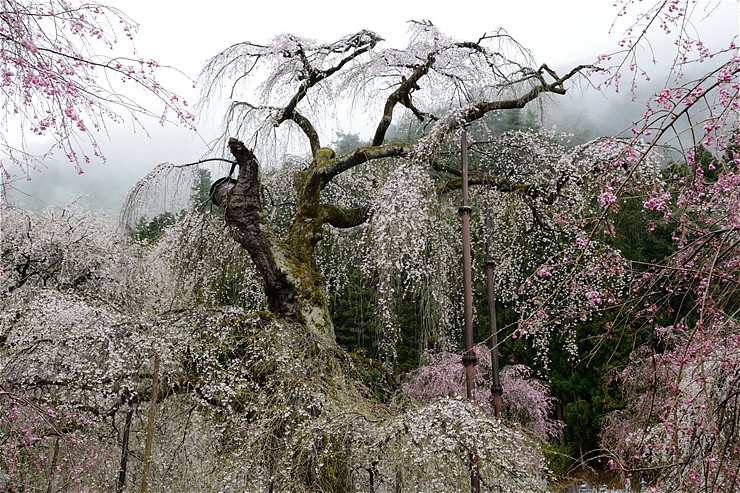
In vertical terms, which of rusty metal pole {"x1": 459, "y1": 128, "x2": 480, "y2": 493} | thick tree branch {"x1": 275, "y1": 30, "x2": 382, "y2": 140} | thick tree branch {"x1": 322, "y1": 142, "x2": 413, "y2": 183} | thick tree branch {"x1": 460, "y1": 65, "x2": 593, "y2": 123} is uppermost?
thick tree branch {"x1": 275, "y1": 30, "x2": 382, "y2": 140}

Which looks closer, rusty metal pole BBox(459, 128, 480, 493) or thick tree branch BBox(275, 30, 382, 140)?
rusty metal pole BBox(459, 128, 480, 493)

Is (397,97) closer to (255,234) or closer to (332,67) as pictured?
(332,67)

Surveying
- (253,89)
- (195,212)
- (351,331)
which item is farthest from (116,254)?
(351,331)

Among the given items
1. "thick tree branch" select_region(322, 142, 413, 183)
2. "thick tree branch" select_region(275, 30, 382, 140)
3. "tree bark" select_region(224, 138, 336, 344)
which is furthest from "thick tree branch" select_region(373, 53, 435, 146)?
"tree bark" select_region(224, 138, 336, 344)

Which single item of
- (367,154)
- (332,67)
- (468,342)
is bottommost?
(468,342)

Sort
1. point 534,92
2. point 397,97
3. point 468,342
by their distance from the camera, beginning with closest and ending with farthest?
1. point 468,342
2. point 534,92
3. point 397,97

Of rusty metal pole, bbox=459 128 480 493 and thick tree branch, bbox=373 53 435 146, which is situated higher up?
thick tree branch, bbox=373 53 435 146

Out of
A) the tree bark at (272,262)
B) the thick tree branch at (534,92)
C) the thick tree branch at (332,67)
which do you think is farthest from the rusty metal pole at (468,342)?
the thick tree branch at (332,67)

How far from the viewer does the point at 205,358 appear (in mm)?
4832

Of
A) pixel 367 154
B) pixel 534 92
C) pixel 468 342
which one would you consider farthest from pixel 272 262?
pixel 534 92

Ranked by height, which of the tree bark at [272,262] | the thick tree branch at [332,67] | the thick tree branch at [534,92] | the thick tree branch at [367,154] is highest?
the thick tree branch at [332,67]

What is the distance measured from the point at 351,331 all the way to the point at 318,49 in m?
9.29

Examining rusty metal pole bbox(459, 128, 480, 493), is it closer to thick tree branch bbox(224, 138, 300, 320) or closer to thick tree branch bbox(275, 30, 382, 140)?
thick tree branch bbox(224, 138, 300, 320)

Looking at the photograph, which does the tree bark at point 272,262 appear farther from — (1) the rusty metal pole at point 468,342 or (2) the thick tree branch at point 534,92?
(2) the thick tree branch at point 534,92
